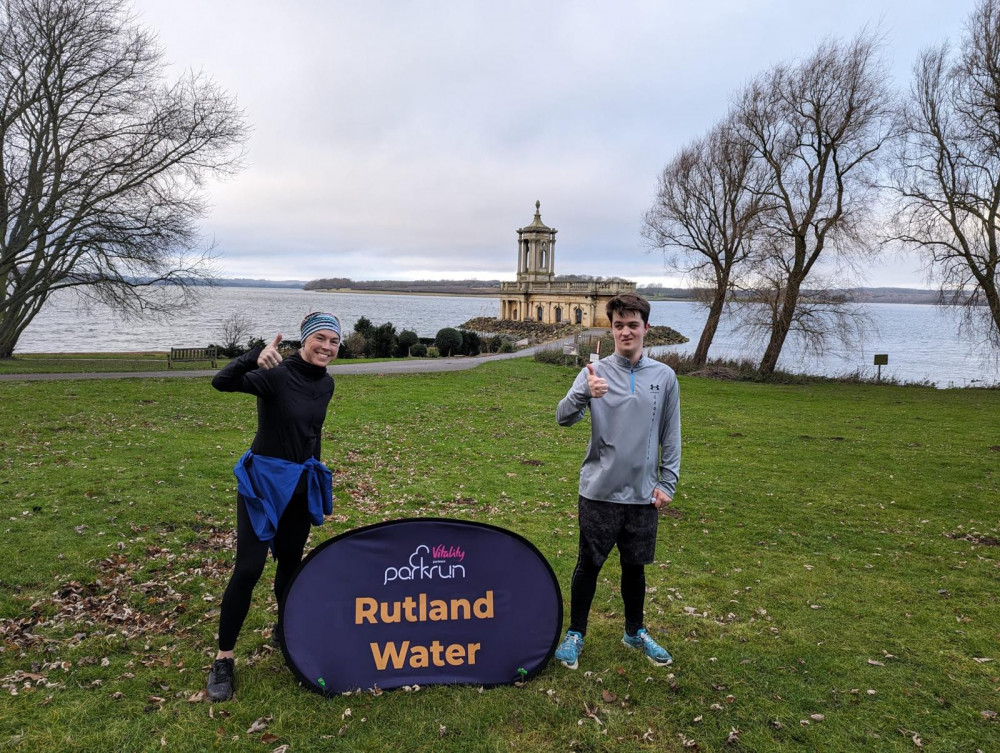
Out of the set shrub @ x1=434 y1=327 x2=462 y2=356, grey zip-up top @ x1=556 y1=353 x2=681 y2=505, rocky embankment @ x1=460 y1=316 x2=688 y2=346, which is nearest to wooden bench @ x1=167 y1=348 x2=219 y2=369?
shrub @ x1=434 y1=327 x2=462 y2=356

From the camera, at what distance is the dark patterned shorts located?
4.45 metres

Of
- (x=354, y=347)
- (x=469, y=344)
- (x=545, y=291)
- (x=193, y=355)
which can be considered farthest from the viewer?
(x=545, y=291)

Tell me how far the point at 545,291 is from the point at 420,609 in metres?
69.2

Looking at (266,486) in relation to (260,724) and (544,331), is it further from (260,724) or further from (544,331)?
(544,331)

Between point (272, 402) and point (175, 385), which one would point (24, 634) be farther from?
point (175, 385)

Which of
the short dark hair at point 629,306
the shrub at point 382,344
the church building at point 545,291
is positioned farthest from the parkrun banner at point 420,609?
the church building at point 545,291

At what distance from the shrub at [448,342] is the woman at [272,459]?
35.5 m

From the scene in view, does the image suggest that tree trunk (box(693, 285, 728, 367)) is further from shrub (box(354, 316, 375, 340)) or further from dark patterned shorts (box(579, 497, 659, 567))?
dark patterned shorts (box(579, 497, 659, 567))

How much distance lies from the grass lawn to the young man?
1188 millimetres

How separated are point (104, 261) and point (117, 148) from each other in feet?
14.5

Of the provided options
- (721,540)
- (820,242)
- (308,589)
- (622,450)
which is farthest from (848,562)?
(820,242)

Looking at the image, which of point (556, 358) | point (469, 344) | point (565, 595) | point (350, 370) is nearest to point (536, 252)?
point (469, 344)

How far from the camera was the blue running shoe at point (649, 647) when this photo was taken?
4809mm

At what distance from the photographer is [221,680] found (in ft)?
13.9
